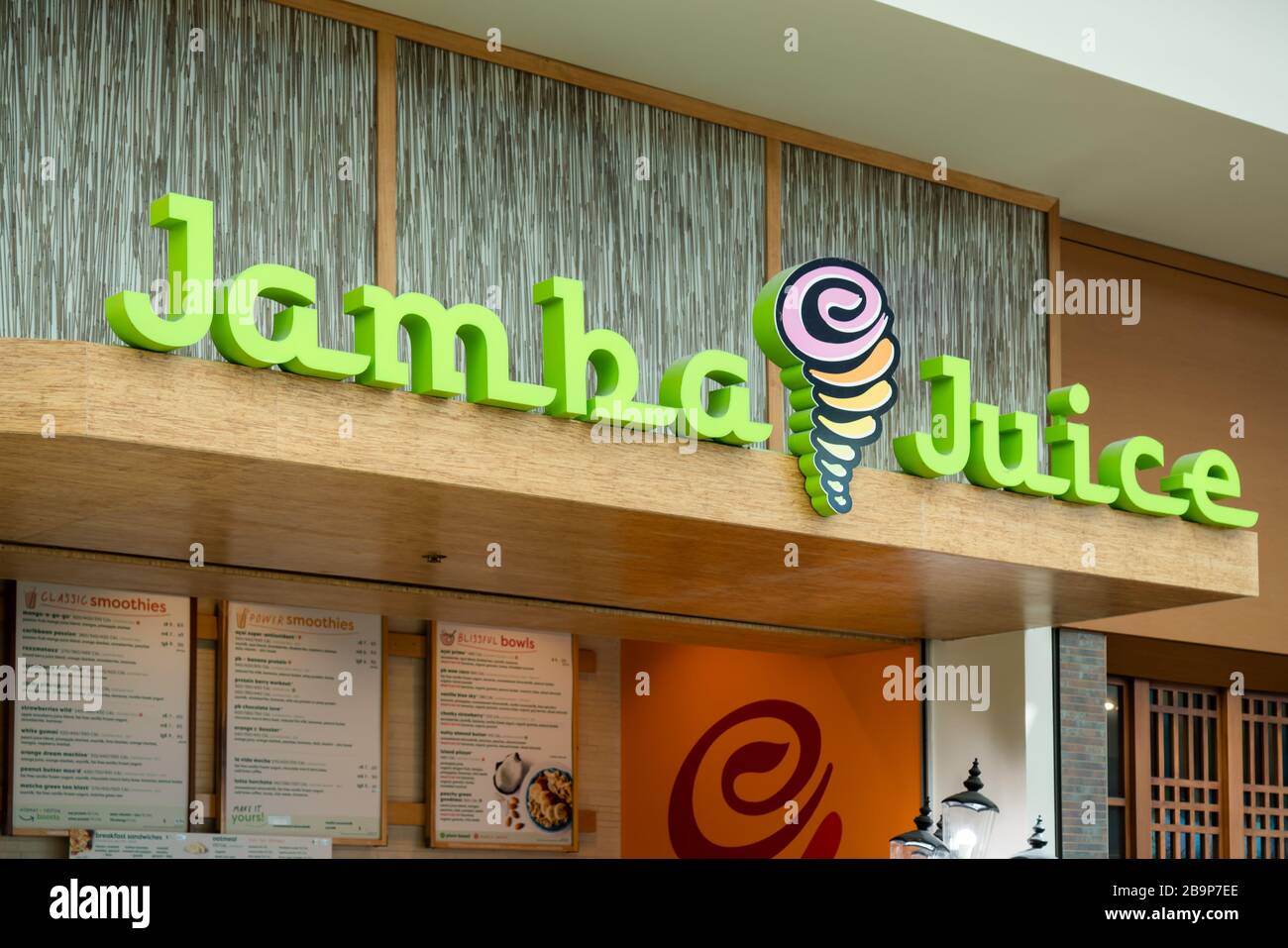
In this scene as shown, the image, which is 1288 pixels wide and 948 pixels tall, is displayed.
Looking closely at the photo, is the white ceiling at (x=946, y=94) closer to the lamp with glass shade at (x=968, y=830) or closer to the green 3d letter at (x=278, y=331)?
the green 3d letter at (x=278, y=331)

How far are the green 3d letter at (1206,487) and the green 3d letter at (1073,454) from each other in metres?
0.47

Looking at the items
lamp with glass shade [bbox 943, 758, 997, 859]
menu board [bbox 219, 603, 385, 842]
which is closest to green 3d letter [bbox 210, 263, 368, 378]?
menu board [bbox 219, 603, 385, 842]

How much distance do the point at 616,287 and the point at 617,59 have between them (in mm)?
1031

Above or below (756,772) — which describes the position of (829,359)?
above

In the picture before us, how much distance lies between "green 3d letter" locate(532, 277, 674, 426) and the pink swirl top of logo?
0.72m

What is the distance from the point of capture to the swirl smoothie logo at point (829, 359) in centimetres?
616

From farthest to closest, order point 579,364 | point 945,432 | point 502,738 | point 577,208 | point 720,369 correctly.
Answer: point 502,738 < point 577,208 < point 945,432 < point 720,369 < point 579,364

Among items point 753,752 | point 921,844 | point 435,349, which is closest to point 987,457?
point 921,844

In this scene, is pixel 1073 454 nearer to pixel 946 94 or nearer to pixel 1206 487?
pixel 1206 487

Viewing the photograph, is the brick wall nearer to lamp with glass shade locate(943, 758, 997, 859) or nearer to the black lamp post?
the black lamp post

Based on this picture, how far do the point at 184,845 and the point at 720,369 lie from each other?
10.1 ft

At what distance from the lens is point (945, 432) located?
671 cm

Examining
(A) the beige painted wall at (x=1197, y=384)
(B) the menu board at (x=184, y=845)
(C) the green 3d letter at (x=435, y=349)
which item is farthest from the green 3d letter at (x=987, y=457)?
(B) the menu board at (x=184, y=845)

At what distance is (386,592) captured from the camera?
7.05 meters
